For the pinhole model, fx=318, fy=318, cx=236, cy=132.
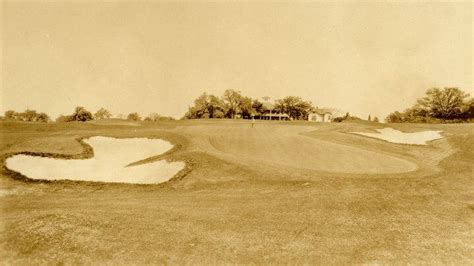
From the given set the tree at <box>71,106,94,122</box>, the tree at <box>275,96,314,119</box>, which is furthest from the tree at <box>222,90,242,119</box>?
the tree at <box>71,106,94,122</box>

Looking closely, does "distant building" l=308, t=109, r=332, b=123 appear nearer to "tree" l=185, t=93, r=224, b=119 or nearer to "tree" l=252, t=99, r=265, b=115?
"tree" l=252, t=99, r=265, b=115

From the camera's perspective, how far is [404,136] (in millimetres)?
39938

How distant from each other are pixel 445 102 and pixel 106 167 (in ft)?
388

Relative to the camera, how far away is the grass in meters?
7.95

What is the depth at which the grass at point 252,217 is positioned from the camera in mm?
7949

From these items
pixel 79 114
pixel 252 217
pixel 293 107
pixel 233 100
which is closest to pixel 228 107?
pixel 233 100

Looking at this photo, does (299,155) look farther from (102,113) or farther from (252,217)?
(102,113)

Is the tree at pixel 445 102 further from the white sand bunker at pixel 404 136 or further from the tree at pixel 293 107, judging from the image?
the white sand bunker at pixel 404 136

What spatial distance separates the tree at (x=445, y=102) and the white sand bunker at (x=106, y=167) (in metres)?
113

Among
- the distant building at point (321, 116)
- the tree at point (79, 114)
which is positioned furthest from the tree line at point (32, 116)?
the distant building at point (321, 116)

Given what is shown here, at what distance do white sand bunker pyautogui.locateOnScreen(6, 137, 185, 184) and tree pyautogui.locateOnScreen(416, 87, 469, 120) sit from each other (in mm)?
112721

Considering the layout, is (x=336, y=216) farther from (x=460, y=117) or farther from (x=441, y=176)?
(x=460, y=117)

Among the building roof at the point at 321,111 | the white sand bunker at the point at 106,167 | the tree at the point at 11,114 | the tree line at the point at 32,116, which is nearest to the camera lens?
the white sand bunker at the point at 106,167

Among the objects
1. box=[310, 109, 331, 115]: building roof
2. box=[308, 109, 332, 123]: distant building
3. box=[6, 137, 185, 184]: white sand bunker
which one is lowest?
box=[6, 137, 185, 184]: white sand bunker
